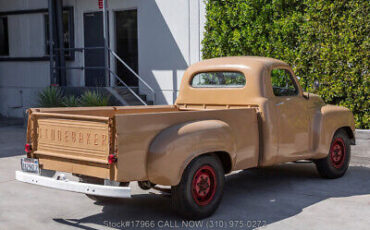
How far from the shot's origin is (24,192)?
7250mm

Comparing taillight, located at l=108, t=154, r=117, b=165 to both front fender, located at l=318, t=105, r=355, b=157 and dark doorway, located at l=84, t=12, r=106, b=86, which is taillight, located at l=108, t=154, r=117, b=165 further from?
dark doorway, located at l=84, t=12, r=106, b=86

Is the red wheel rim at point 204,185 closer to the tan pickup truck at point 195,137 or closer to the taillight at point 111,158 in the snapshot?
the tan pickup truck at point 195,137

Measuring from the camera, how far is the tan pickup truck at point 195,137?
5.26 meters


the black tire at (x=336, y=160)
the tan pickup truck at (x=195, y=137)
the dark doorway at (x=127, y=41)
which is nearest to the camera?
the tan pickup truck at (x=195, y=137)

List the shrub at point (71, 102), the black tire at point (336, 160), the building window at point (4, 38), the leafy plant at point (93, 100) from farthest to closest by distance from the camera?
the building window at point (4, 38) → the shrub at point (71, 102) → the leafy plant at point (93, 100) → the black tire at point (336, 160)

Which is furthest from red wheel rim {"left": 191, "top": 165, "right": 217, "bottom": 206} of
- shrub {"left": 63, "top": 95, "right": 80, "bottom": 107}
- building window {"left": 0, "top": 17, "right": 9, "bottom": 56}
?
building window {"left": 0, "top": 17, "right": 9, "bottom": 56}

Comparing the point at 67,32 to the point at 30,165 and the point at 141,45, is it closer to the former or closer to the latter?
the point at 141,45

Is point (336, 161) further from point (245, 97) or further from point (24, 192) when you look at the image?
point (24, 192)

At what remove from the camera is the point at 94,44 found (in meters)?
15.7

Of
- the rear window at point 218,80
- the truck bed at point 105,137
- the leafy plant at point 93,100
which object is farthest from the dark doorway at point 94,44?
the truck bed at point 105,137

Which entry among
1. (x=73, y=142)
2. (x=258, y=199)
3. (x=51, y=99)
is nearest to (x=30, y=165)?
(x=73, y=142)

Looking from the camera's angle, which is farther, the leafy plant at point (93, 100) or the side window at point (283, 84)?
the leafy plant at point (93, 100)

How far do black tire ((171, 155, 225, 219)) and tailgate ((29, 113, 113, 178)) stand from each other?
34.1 inches

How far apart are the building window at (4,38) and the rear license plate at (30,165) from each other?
12857 millimetres
